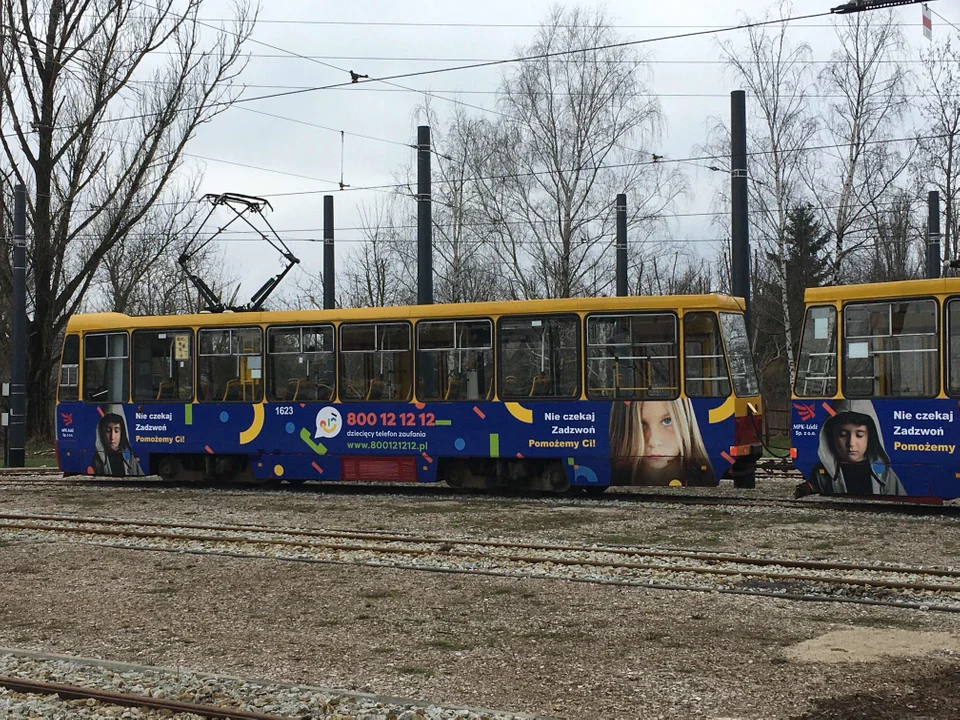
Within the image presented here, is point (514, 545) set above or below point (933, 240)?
below

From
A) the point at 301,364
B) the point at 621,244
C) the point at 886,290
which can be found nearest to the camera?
the point at 886,290

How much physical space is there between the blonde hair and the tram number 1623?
111 inches

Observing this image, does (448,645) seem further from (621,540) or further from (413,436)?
(413,436)

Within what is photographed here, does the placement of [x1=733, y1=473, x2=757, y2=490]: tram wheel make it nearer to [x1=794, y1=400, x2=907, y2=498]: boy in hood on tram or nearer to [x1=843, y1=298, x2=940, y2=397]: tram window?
[x1=794, y1=400, x2=907, y2=498]: boy in hood on tram

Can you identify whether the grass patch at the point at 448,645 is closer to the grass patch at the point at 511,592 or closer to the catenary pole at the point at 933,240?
the grass patch at the point at 511,592

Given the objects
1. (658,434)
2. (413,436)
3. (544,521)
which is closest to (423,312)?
(413,436)

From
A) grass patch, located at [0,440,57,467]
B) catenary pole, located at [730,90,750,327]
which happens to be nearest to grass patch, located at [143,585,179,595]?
catenary pole, located at [730,90,750,327]

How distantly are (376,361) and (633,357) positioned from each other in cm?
410

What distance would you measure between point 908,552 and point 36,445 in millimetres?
26792

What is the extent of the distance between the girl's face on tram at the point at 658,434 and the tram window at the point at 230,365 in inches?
253

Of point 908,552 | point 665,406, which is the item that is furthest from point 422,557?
point 665,406

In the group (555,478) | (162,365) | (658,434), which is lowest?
(555,478)

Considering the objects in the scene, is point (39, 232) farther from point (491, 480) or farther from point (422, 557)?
point (422, 557)

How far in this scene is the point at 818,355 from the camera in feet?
48.8
